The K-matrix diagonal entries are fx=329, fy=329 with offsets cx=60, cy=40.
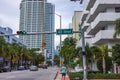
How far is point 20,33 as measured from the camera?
3447cm

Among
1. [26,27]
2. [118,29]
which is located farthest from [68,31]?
[26,27]

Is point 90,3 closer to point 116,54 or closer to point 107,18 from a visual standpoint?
point 107,18

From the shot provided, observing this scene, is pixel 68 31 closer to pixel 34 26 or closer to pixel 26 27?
pixel 26 27

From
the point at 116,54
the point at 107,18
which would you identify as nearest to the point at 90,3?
the point at 107,18

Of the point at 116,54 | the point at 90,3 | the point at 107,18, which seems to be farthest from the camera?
the point at 90,3

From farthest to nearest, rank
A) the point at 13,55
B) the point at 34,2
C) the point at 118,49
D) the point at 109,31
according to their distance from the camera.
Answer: the point at 34,2, the point at 13,55, the point at 109,31, the point at 118,49

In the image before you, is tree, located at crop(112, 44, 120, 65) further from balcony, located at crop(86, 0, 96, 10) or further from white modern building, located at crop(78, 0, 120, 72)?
balcony, located at crop(86, 0, 96, 10)

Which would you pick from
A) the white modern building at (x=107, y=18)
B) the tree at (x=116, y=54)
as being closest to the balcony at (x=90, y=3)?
the white modern building at (x=107, y=18)

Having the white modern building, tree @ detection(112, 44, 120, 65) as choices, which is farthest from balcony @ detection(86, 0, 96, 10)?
tree @ detection(112, 44, 120, 65)

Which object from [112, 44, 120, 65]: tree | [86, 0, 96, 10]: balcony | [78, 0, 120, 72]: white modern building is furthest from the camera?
[86, 0, 96, 10]: balcony

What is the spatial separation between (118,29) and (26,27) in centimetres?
12045

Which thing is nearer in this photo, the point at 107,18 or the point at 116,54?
the point at 116,54

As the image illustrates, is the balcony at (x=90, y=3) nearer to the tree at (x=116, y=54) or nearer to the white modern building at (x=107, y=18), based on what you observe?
the white modern building at (x=107, y=18)

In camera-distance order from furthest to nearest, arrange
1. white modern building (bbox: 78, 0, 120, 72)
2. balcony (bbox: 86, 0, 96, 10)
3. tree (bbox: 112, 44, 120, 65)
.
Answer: balcony (bbox: 86, 0, 96, 10), white modern building (bbox: 78, 0, 120, 72), tree (bbox: 112, 44, 120, 65)
